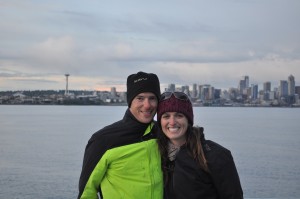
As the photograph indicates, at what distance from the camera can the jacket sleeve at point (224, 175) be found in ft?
8.95

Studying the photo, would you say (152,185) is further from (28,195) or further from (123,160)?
(28,195)

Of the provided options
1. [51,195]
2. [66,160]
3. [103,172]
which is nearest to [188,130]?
[103,172]

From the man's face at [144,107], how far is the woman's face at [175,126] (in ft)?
0.76

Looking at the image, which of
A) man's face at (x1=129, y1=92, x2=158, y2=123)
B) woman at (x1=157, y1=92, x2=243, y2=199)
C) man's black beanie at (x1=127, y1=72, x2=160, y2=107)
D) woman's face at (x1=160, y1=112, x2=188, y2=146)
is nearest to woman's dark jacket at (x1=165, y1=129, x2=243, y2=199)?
woman at (x1=157, y1=92, x2=243, y2=199)

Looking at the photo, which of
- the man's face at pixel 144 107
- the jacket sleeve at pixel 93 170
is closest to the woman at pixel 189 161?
the man's face at pixel 144 107

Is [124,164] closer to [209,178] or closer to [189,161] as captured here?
[189,161]

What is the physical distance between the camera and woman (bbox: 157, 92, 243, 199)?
2.74 metres

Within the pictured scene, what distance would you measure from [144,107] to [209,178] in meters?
0.76

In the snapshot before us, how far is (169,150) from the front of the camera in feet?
9.92

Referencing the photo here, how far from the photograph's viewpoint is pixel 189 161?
2803 millimetres

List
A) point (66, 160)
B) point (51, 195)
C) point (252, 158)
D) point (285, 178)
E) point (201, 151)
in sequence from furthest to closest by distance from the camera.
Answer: point (252, 158) → point (66, 160) → point (285, 178) → point (51, 195) → point (201, 151)

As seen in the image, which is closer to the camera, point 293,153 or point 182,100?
point 182,100

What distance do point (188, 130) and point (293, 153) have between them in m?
36.0

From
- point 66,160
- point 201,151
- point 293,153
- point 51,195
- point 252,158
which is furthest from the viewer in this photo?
point 293,153
